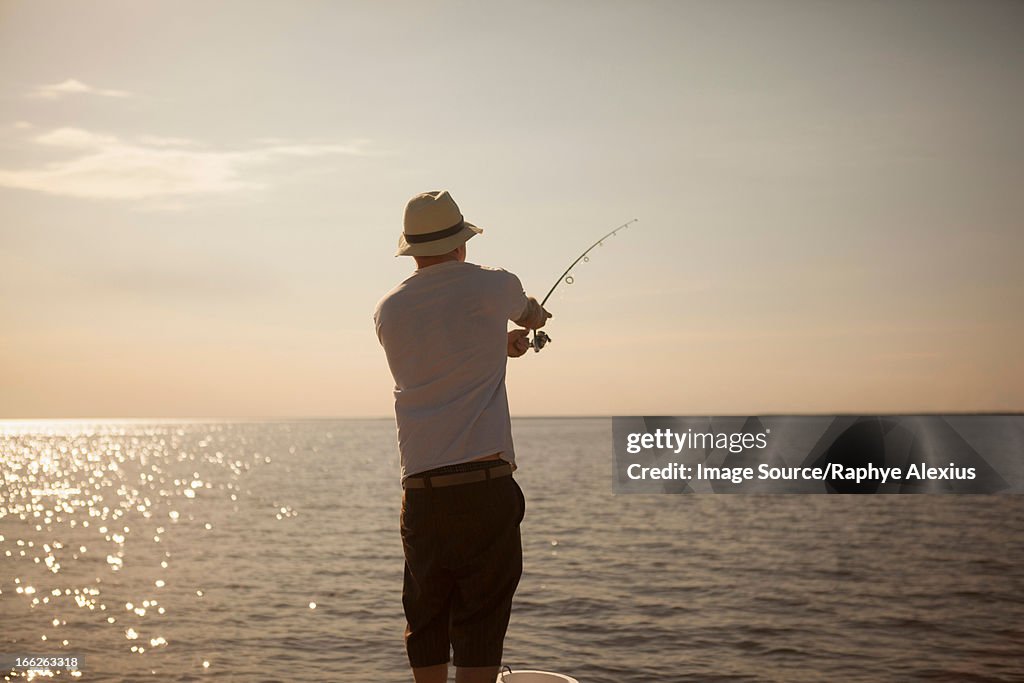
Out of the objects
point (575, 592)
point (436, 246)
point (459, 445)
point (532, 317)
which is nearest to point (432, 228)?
point (436, 246)

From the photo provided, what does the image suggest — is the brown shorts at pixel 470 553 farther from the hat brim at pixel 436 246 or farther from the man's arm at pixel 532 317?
the hat brim at pixel 436 246

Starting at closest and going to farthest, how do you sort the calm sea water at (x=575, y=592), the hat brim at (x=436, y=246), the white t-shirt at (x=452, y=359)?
the white t-shirt at (x=452, y=359) < the hat brim at (x=436, y=246) < the calm sea water at (x=575, y=592)

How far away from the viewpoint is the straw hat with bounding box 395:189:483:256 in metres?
2.75

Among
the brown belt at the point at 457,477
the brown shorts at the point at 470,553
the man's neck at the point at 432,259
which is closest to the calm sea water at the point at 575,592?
the brown shorts at the point at 470,553

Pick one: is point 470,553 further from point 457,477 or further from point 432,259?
point 432,259

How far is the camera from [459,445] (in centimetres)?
258

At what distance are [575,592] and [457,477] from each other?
12.0m

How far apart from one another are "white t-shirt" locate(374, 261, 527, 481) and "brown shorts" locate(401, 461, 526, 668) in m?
0.10

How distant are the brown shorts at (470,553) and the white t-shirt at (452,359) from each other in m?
0.10

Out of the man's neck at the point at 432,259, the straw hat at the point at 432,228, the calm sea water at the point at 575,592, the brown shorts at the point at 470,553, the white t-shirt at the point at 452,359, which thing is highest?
the straw hat at the point at 432,228

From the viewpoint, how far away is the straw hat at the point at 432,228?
275 cm

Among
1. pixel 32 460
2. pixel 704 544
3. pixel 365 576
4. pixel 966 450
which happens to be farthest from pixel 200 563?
pixel 32 460

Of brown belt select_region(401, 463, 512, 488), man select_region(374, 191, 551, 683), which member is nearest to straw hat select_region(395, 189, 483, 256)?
man select_region(374, 191, 551, 683)

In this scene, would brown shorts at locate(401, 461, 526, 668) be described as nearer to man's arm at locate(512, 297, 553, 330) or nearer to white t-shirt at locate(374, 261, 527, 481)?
white t-shirt at locate(374, 261, 527, 481)
